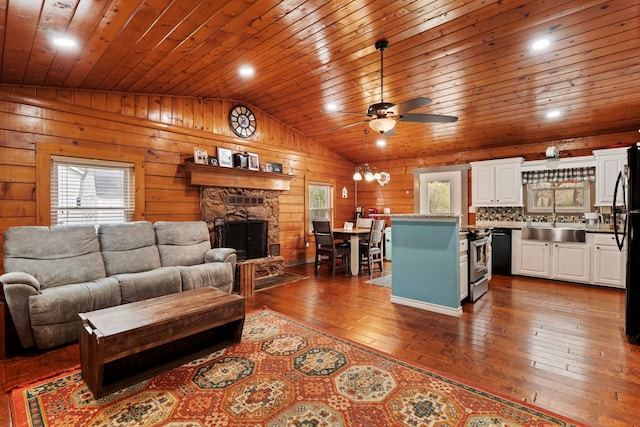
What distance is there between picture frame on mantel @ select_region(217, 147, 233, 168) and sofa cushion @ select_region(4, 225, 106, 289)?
2033 millimetres

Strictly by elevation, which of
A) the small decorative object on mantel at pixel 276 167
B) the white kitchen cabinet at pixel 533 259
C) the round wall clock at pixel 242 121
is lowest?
the white kitchen cabinet at pixel 533 259

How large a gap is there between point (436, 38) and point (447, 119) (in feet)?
2.64

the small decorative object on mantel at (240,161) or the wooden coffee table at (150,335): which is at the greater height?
the small decorative object on mantel at (240,161)

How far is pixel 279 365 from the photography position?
7.85ft

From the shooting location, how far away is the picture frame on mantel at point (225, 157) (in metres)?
4.96

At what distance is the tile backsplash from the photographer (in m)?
5.09

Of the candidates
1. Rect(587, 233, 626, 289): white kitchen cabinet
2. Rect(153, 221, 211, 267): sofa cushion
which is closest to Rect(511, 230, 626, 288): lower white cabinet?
Rect(587, 233, 626, 289): white kitchen cabinet

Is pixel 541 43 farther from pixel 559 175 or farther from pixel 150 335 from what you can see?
pixel 150 335

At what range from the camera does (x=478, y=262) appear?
163 inches

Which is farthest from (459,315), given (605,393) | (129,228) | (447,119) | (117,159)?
(117,159)

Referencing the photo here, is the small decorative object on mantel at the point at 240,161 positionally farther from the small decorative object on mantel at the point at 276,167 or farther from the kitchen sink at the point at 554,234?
the kitchen sink at the point at 554,234

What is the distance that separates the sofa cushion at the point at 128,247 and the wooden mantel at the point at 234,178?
3.39 ft

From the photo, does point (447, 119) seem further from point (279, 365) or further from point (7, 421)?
point (7, 421)

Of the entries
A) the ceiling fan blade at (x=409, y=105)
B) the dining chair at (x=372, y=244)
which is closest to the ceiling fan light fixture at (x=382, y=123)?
the ceiling fan blade at (x=409, y=105)
